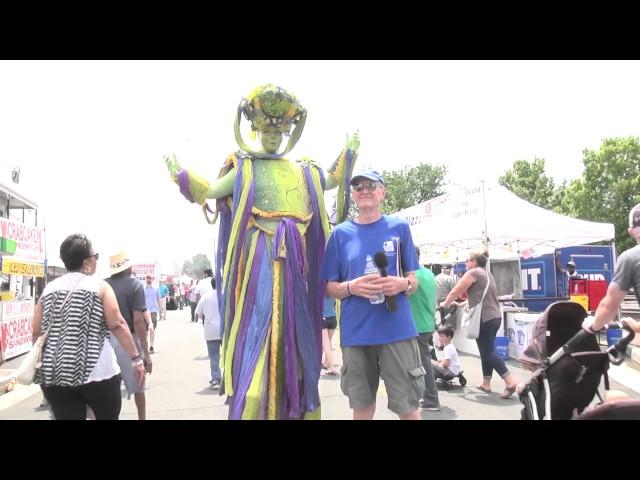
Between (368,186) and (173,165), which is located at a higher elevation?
(173,165)

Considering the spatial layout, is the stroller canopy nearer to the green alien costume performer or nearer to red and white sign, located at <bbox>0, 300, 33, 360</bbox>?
the green alien costume performer

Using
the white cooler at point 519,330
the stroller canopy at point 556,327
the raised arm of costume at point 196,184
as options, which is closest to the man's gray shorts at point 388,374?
the stroller canopy at point 556,327

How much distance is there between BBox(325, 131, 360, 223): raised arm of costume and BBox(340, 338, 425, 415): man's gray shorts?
92cm

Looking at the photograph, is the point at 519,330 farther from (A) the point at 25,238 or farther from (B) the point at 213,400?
(A) the point at 25,238

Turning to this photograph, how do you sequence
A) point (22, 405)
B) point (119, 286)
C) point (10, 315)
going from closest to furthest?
point (119, 286)
point (22, 405)
point (10, 315)

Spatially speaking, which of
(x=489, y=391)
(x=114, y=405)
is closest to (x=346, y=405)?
(x=489, y=391)

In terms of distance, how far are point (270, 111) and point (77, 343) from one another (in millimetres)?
1602

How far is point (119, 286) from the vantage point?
4.26m

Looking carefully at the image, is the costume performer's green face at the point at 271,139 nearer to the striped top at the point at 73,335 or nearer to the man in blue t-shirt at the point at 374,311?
the man in blue t-shirt at the point at 374,311

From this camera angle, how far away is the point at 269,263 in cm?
262

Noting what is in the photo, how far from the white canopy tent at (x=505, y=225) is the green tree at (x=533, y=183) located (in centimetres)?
2857

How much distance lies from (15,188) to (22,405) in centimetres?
547

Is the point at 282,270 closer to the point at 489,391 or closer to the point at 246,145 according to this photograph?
the point at 246,145

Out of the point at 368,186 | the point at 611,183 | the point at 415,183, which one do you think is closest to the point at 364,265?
the point at 368,186
